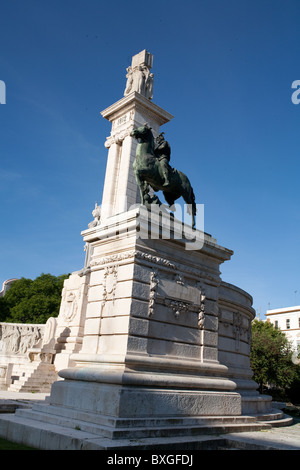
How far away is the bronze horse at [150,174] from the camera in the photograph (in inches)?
474

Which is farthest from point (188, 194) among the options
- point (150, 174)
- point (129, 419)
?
point (129, 419)

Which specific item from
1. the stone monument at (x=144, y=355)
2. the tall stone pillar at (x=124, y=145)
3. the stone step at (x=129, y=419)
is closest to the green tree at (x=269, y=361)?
the tall stone pillar at (x=124, y=145)

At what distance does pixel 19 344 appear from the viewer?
1120 inches

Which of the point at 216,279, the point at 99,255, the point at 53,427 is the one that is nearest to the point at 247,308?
the point at 216,279

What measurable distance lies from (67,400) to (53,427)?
1.31 meters

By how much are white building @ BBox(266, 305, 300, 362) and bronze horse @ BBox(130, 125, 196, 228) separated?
208 ft

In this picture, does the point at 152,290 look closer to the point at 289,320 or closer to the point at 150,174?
the point at 150,174

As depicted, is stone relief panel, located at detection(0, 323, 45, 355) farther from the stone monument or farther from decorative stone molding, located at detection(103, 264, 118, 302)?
decorative stone molding, located at detection(103, 264, 118, 302)

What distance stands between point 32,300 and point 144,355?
Answer: 49.6m

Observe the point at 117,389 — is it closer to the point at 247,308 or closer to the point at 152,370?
the point at 152,370

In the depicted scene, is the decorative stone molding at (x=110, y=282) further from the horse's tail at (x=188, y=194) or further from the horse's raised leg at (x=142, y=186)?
the horse's tail at (x=188, y=194)

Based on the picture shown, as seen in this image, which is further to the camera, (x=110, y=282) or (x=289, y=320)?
(x=289, y=320)

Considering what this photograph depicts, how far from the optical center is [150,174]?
12094 millimetres

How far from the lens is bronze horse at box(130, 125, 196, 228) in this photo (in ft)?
39.5
